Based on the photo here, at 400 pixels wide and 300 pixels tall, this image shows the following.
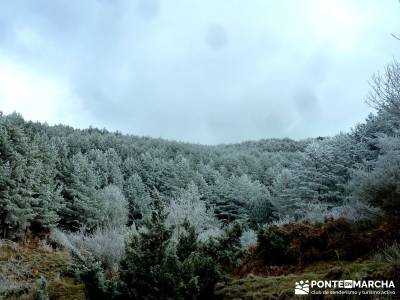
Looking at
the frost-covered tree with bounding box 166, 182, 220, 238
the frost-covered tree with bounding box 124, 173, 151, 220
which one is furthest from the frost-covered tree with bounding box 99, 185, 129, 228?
the frost-covered tree with bounding box 124, 173, 151, 220

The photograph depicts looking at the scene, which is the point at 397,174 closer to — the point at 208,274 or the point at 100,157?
the point at 208,274

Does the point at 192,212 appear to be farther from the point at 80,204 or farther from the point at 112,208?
the point at 80,204

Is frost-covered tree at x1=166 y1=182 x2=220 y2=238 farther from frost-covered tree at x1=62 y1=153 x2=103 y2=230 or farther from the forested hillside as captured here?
frost-covered tree at x1=62 y1=153 x2=103 y2=230

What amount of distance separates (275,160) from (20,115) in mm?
36649

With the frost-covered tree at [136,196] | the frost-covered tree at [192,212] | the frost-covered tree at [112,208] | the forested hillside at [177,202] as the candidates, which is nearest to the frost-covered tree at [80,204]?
the forested hillside at [177,202]

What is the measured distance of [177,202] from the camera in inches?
1326

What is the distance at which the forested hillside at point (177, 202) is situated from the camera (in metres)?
8.20

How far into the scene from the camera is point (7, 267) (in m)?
Answer: 13.5

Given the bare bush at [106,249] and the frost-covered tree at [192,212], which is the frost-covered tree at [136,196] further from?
the bare bush at [106,249]

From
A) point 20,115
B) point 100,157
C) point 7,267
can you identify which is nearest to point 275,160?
point 100,157

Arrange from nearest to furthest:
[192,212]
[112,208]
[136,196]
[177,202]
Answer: [112,208] < [192,212] < [177,202] < [136,196]

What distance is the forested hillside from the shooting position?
8195 mm

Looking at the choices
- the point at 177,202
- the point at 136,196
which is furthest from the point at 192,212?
the point at 136,196

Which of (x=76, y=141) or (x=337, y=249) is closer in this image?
(x=337, y=249)
